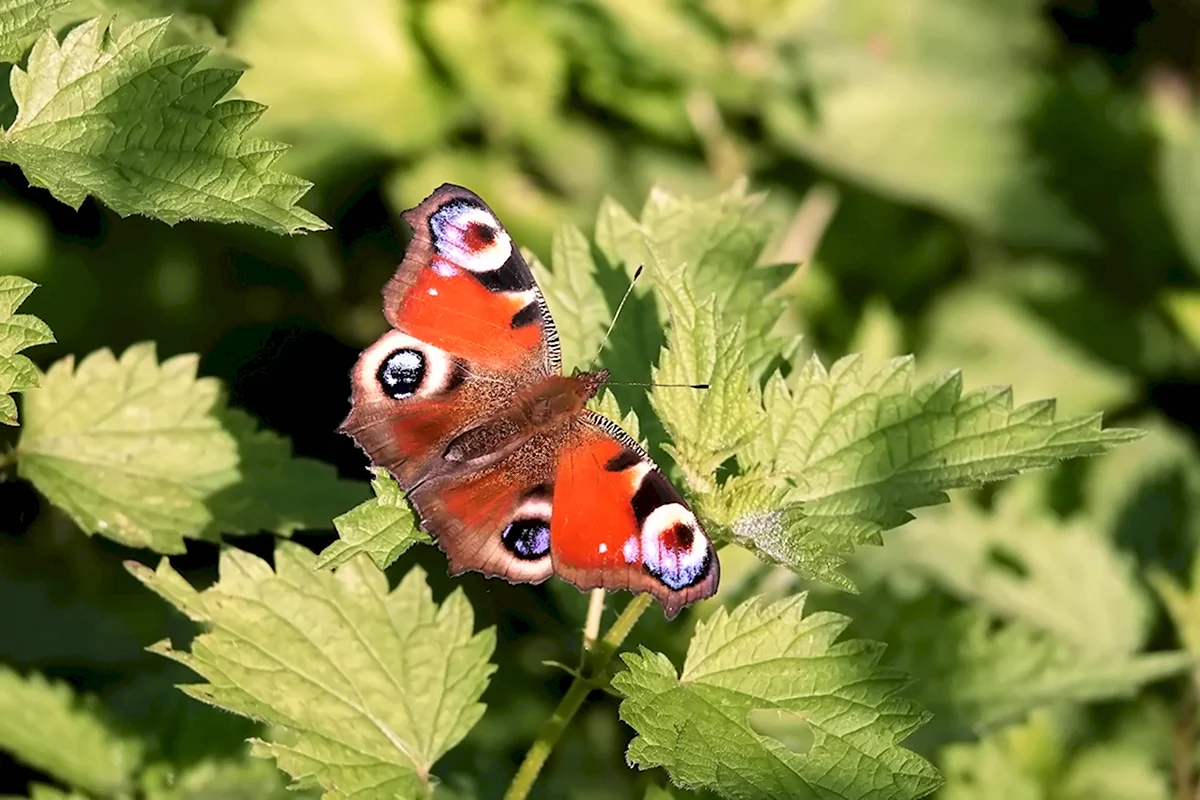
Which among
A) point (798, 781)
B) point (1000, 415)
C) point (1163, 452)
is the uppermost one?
point (1000, 415)

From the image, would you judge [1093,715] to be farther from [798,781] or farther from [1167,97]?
[1167,97]

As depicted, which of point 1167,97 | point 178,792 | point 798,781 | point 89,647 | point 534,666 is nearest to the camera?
point 798,781

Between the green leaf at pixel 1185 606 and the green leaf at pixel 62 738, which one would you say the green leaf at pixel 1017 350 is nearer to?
the green leaf at pixel 1185 606

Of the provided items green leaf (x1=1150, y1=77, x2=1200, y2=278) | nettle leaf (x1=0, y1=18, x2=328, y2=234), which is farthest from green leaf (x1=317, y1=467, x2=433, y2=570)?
green leaf (x1=1150, y1=77, x2=1200, y2=278)

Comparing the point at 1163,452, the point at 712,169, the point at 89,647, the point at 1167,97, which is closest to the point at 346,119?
the point at 712,169

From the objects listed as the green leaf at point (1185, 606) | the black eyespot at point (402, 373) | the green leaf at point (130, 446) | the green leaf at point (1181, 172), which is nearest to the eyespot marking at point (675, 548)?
the black eyespot at point (402, 373)
